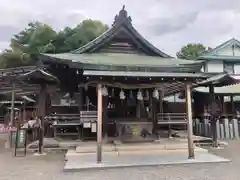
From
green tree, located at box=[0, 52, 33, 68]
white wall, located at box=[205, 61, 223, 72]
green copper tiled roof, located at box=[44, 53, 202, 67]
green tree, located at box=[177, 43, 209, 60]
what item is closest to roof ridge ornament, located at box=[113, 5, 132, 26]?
green copper tiled roof, located at box=[44, 53, 202, 67]

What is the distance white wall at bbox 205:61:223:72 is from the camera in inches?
820

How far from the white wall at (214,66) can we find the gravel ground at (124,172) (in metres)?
13.3

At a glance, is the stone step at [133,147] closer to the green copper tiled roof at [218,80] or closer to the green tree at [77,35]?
the green copper tiled roof at [218,80]

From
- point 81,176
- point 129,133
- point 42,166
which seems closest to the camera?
point 81,176

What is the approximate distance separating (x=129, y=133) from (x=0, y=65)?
71.1 feet

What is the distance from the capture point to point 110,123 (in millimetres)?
11797

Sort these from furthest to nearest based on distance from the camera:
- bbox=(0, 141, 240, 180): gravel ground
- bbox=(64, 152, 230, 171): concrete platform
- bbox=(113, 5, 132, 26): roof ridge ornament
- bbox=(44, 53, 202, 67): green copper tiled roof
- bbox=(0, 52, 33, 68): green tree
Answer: bbox=(0, 52, 33, 68): green tree, bbox=(113, 5, 132, 26): roof ridge ornament, bbox=(44, 53, 202, 67): green copper tiled roof, bbox=(64, 152, 230, 171): concrete platform, bbox=(0, 141, 240, 180): gravel ground

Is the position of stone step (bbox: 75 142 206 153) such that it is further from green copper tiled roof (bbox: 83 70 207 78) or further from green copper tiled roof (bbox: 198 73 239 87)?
green copper tiled roof (bbox: 83 70 207 78)

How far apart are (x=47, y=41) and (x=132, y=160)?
24.5 meters

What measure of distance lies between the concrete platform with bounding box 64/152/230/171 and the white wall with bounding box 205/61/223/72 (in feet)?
41.5

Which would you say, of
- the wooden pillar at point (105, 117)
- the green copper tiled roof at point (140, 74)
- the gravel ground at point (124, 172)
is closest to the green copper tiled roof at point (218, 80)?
the green copper tiled roof at point (140, 74)

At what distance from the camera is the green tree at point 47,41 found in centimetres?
2733

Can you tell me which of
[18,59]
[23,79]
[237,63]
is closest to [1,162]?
[23,79]

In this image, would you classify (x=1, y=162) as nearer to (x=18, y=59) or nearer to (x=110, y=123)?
(x=110, y=123)
